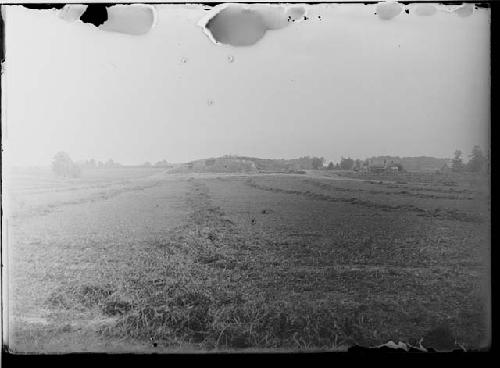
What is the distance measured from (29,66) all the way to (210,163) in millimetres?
1126

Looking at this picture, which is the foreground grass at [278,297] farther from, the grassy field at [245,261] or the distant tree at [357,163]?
the distant tree at [357,163]

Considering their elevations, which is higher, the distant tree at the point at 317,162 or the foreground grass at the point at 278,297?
the distant tree at the point at 317,162

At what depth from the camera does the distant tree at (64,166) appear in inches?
83.3

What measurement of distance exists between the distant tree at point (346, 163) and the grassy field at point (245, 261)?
6cm

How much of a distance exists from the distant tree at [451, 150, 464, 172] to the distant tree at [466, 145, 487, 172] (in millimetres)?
34

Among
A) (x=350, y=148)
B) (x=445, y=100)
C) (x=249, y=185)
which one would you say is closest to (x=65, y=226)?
(x=249, y=185)

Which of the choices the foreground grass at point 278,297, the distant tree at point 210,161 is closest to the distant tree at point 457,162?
the foreground grass at point 278,297

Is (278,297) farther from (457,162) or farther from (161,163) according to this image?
(457,162)

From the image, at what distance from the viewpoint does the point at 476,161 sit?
2068 millimetres

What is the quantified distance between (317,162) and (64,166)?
144 centimetres

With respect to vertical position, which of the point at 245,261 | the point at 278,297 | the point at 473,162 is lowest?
the point at 278,297

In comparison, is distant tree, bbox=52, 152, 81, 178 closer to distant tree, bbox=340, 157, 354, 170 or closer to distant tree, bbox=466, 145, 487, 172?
distant tree, bbox=340, 157, 354, 170

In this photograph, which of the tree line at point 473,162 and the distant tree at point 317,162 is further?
the distant tree at point 317,162

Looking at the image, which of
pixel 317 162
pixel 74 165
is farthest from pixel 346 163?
pixel 74 165
